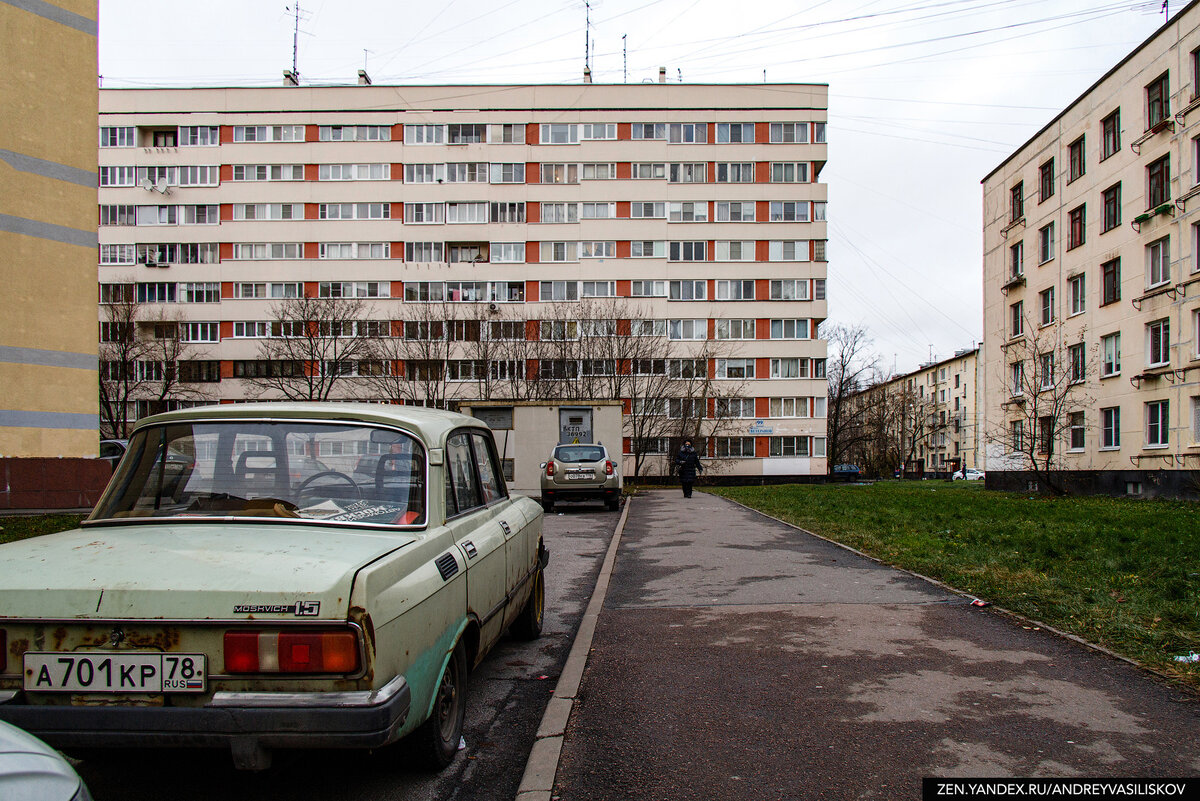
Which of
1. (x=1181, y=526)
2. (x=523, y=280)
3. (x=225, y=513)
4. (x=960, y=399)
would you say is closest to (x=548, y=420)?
(x=1181, y=526)

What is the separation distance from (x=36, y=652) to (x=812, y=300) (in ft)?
170

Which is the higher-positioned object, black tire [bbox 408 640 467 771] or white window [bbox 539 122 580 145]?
white window [bbox 539 122 580 145]

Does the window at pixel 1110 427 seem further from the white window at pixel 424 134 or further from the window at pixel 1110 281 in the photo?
the white window at pixel 424 134

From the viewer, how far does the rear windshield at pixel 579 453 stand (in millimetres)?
19484

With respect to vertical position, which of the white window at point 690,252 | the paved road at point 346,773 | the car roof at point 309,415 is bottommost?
the paved road at point 346,773

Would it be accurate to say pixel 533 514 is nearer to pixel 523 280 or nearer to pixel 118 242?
pixel 523 280

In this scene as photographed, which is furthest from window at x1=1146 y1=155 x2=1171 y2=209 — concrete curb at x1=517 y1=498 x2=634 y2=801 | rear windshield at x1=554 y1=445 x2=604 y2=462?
concrete curb at x1=517 y1=498 x2=634 y2=801

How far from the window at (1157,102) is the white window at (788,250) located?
26.4m

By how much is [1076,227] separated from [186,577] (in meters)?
33.4

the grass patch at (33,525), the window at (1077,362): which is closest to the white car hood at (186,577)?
the grass patch at (33,525)

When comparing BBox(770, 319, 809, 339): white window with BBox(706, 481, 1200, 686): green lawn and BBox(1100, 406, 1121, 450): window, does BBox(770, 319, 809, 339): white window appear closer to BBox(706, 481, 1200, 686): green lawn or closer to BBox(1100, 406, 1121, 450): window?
BBox(1100, 406, 1121, 450): window

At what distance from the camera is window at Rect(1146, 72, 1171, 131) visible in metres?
24.5

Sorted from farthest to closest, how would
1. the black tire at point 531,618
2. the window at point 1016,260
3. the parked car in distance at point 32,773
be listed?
the window at point 1016,260 < the black tire at point 531,618 < the parked car in distance at point 32,773

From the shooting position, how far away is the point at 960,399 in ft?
304
